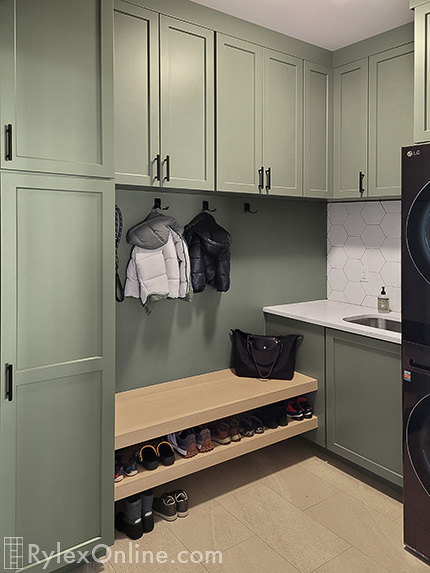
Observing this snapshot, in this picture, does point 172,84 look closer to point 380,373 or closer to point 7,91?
point 7,91

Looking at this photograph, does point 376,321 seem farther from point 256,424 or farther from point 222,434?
point 222,434

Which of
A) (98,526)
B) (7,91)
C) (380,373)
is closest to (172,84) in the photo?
(7,91)

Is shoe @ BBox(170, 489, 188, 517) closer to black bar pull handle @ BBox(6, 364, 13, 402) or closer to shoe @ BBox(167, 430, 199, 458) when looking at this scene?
shoe @ BBox(167, 430, 199, 458)

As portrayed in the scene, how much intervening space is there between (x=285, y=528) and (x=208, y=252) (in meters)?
1.50

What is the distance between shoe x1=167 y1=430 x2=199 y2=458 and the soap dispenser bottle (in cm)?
147

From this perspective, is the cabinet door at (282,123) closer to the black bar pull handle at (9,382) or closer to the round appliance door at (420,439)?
the round appliance door at (420,439)

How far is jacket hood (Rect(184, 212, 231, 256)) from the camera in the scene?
277 cm

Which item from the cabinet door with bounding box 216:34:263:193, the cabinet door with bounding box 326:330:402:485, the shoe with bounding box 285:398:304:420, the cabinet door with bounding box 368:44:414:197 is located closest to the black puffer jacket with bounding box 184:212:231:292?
the cabinet door with bounding box 216:34:263:193

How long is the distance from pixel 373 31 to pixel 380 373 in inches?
75.9

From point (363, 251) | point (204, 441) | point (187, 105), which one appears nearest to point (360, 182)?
point (363, 251)

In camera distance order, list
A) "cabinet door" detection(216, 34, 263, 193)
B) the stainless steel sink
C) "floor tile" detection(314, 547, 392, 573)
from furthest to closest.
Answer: the stainless steel sink → "cabinet door" detection(216, 34, 263, 193) → "floor tile" detection(314, 547, 392, 573)

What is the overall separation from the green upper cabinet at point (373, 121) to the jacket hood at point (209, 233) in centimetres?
81

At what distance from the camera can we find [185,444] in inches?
96.4

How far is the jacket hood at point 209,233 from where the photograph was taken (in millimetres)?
2771
